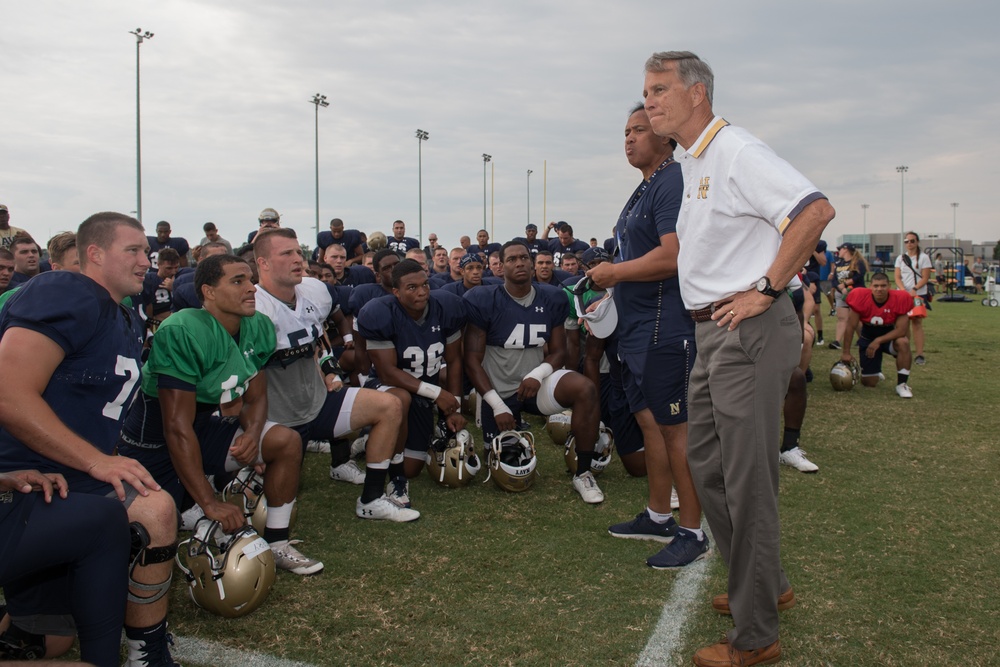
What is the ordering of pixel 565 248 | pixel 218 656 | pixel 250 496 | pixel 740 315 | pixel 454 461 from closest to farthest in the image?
1. pixel 740 315
2. pixel 218 656
3. pixel 250 496
4. pixel 454 461
5. pixel 565 248

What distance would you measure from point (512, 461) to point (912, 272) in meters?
10.2

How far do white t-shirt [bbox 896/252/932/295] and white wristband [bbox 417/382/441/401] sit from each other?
10.1m

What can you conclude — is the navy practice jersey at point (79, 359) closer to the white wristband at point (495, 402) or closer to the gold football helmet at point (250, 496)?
the gold football helmet at point (250, 496)

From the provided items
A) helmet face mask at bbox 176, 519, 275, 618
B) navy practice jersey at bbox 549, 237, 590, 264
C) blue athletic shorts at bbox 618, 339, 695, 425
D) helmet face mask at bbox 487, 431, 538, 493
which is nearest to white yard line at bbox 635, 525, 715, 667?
blue athletic shorts at bbox 618, 339, 695, 425

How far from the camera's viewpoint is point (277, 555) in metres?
3.83

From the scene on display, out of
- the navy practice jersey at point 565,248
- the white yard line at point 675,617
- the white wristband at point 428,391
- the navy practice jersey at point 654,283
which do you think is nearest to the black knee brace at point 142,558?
the white yard line at point 675,617

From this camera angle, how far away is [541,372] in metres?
5.59

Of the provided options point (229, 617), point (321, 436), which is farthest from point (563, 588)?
point (321, 436)

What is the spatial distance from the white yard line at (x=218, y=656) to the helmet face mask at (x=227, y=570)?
185 mm

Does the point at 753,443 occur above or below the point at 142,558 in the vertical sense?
above

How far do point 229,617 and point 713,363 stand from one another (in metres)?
2.43

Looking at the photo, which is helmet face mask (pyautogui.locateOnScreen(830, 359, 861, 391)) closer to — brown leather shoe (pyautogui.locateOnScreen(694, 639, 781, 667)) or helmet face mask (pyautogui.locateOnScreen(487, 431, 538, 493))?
helmet face mask (pyautogui.locateOnScreen(487, 431, 538, 493))

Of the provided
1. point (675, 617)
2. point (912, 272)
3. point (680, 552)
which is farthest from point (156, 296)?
point (912, 272)

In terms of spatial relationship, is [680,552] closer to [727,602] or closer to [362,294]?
[727,602]
